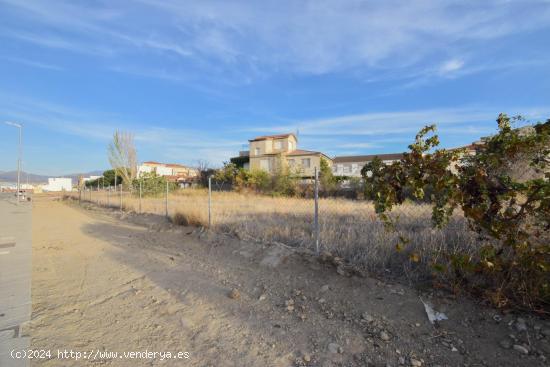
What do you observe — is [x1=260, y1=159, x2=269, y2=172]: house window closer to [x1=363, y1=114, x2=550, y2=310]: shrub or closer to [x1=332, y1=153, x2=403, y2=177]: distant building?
[x1=332, y1=153, x2=403, y2=177]: distant building

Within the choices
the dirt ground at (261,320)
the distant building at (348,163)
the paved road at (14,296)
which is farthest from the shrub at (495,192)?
the distant building at (348,163)

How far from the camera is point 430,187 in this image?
2703 millimetres

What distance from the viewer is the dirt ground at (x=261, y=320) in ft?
7.70

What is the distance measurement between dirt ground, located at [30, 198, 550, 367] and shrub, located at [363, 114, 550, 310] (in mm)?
379

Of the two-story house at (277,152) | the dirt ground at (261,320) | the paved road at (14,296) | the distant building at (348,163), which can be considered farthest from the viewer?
the distant building at (348,163)

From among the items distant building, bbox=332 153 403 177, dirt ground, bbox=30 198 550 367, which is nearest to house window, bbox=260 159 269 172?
distant building, bbox=332 153 403 177

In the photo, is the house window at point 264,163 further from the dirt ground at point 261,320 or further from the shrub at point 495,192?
the shrub at point 495,192

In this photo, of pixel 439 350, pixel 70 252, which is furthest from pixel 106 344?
pixel 70 252

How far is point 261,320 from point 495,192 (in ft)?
8.32

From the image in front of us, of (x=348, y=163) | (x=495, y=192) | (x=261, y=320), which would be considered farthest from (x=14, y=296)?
(x=348, y=163)

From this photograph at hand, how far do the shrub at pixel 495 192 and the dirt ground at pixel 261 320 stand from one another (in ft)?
1.24

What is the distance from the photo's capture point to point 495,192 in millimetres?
2484

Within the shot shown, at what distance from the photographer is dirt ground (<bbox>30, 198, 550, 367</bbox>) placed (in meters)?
2.35

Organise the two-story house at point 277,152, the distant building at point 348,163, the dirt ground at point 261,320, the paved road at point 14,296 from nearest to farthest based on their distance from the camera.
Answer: the dirt ground at point 261,320 → the paved road at point 14,296 → the two-story house at point 277,152 → the distant building at point 348,163
